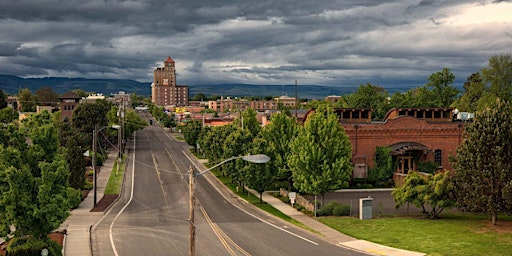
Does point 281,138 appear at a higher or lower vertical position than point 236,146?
higher

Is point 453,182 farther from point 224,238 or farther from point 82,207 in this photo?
point 82,207

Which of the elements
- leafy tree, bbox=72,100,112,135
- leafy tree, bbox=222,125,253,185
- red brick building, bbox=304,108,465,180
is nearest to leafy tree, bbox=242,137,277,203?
leafy tree, bbox=222,125,253,185

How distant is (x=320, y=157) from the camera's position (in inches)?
1796

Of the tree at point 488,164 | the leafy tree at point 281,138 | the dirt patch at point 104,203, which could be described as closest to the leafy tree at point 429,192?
the tree at point 488,164

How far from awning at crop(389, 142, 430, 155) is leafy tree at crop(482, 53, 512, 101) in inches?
1496

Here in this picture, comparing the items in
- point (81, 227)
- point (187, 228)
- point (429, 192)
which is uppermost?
point (429, 192)

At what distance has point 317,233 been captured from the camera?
38531mm

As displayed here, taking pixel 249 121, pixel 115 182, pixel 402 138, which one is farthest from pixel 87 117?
pixel 402 138

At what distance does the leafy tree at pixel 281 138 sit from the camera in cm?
5362

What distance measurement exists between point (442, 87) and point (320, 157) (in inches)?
3153

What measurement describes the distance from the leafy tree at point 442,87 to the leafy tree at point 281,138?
6869 cm

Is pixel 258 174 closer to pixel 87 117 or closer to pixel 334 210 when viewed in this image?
pixel 334 210


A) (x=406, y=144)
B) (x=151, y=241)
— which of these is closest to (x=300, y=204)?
(x=151, y=241)

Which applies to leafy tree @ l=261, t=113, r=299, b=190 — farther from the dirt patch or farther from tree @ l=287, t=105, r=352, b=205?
the dirt patch
